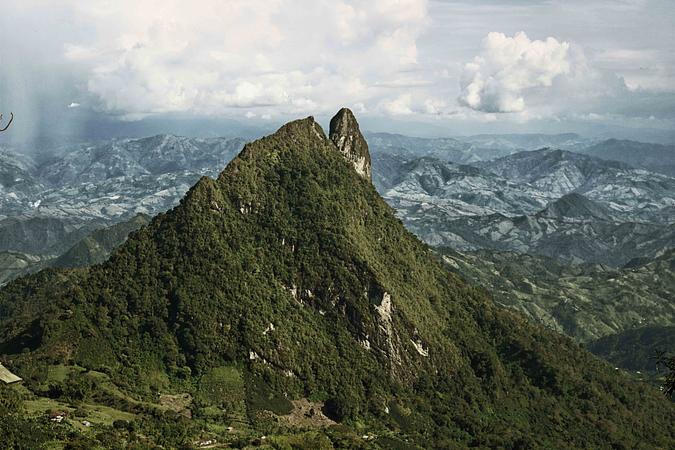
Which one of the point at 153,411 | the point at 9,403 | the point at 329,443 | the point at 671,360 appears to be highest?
the point at 671,360

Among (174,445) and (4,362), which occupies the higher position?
(4,362)

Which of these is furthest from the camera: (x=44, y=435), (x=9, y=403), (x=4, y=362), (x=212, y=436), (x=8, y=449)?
(x=4, y=362)

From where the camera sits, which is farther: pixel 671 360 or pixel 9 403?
pixel 9 403

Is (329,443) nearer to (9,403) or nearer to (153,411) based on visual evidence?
(153,411)

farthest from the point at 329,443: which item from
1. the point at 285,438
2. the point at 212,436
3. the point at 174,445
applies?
the point at 174,445

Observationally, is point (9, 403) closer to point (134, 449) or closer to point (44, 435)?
point (44, 435)

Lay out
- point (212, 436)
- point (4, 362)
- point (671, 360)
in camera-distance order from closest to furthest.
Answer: point (671, 360) < point (212, 436) < point (4, 362)

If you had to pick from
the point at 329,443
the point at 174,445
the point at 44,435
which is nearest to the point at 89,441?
the point at 44,435

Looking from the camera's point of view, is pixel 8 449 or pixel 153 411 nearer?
pixel 8 449

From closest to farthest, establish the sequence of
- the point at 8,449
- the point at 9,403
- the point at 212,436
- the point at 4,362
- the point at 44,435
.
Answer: the point at 8,449
the point at 44,435
the point at 9,403
the point at 212,436
the point at 4,362
